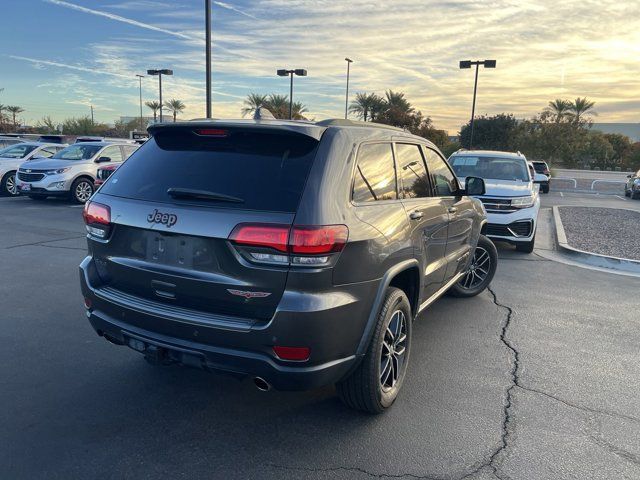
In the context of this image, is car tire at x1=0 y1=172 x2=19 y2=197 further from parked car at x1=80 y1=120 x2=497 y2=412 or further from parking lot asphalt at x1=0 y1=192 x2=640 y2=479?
parked car at x1=80 y1=120 x2=497 y2=412

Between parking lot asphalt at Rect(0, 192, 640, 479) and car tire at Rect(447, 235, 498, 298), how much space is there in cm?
85

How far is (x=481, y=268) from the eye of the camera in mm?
6293

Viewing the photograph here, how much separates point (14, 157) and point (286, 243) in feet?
54.8

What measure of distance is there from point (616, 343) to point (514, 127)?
43348 mm

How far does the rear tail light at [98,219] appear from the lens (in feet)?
10.3

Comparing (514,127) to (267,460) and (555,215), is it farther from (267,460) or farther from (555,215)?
(267,460)

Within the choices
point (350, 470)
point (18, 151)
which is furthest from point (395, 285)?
point (18, 151)

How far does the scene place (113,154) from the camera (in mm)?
15094

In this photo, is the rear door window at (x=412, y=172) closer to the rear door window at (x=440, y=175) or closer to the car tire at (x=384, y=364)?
the rear door window at (x=440, y=175)

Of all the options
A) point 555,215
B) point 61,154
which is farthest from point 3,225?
point 555,215

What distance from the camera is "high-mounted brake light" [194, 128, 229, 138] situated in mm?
3055

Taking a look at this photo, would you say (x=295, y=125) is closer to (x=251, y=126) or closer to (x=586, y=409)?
(x=251, y=126)

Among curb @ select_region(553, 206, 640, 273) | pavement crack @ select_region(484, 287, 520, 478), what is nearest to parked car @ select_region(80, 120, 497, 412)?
pavement crack @ select_region(484, 287, 520, 478)

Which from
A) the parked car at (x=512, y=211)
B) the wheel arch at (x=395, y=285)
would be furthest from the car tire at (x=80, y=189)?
the wheel arch at (x=395, y=285)
